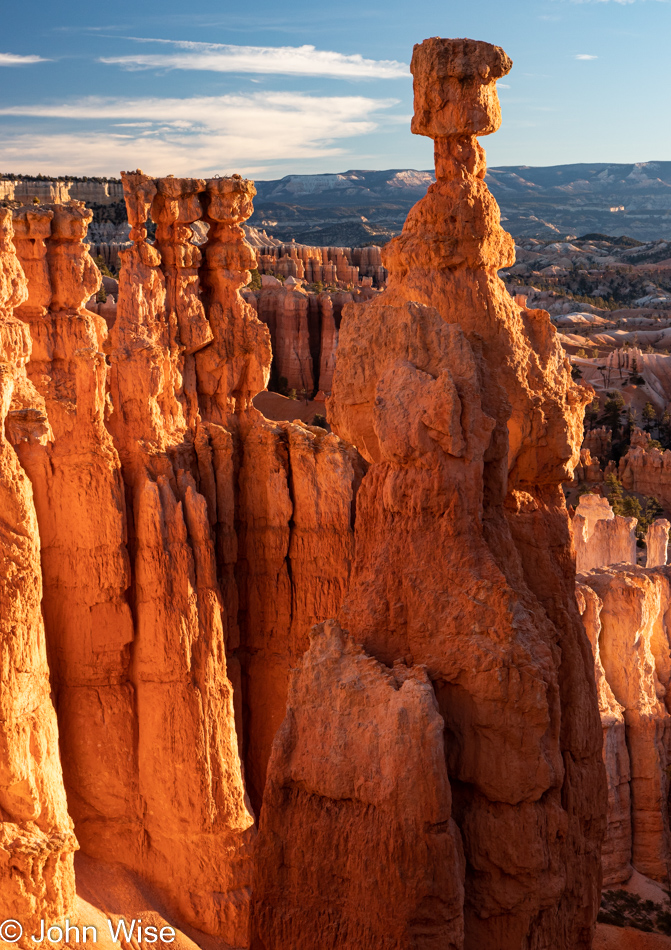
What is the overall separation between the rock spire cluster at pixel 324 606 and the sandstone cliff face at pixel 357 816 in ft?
0.04

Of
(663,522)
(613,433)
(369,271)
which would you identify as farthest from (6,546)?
(369,271)

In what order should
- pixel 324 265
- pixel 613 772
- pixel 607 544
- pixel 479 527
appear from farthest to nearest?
pixel 324 265 < pixel 607 544 < pixel 613 772 < pixel 479 527

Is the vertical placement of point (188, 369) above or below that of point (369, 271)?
below

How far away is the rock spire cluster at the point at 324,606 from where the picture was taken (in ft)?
16.4

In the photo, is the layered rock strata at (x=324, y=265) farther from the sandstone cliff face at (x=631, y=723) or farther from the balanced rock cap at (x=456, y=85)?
the balanced rock cap at (x=456, y=85)

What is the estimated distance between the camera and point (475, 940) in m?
5.08

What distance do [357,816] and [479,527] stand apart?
158 centimetres

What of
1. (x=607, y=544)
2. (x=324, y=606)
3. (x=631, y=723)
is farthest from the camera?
(x=607, y=544)

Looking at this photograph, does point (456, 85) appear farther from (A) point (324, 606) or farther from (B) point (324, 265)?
(B) point (324, 265)

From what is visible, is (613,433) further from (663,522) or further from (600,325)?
(600,325)

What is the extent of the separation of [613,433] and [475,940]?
39418 millimetres

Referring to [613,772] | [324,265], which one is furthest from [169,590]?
[324,265]

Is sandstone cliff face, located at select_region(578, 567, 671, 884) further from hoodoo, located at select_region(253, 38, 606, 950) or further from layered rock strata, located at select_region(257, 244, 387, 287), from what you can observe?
layered rock strata, located at select_region(257, 244, 387, 287)

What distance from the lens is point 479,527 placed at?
17.6 feet
